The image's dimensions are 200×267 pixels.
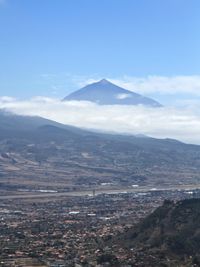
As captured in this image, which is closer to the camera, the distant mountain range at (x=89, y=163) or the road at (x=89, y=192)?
the road at (x=89, y=192)

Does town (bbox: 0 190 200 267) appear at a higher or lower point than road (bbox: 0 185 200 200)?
lower

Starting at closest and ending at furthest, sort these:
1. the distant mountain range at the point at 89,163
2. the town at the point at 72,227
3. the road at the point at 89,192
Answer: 1. the town at the point at 72,227
2. the road at the point at 89,192
3. the distant mountain range at the point at 89,163

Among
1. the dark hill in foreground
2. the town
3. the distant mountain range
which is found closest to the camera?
the dark hill in foreground

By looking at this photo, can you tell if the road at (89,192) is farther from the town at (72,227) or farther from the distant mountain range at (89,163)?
the distant mountain range at (89,163)

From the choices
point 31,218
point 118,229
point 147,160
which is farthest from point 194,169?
point 118,229

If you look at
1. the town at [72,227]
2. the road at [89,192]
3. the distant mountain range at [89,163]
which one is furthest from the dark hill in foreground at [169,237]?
the distant mountain range at [89,163]

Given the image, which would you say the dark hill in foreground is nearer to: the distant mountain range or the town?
the town

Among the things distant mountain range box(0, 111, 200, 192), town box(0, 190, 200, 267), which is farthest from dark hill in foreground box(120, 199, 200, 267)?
distant mountain range box(0, 111, 200, 192)

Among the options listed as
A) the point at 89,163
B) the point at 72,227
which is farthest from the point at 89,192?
the point at 72,227

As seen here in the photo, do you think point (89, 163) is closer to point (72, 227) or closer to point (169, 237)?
point (72, 227)
